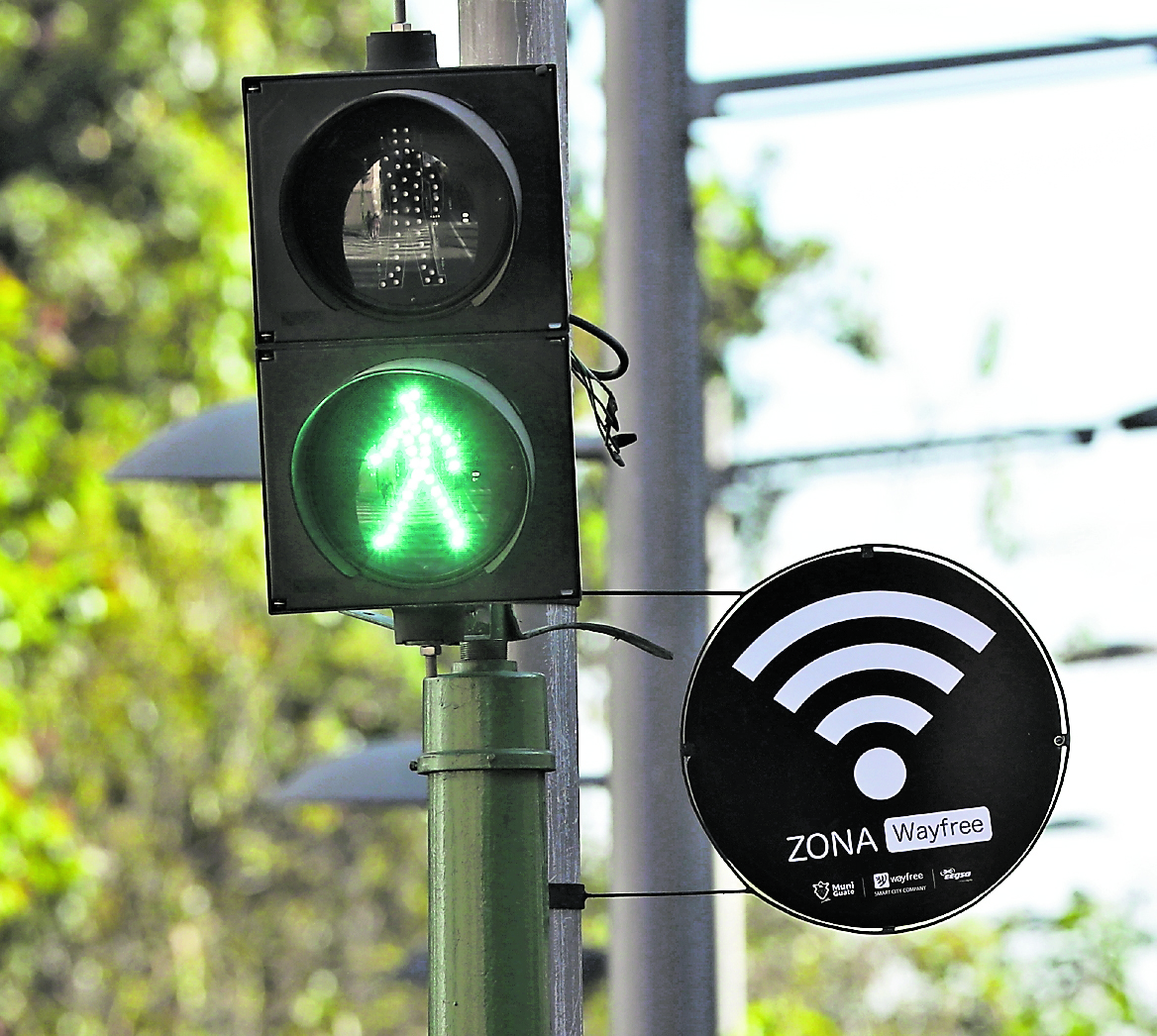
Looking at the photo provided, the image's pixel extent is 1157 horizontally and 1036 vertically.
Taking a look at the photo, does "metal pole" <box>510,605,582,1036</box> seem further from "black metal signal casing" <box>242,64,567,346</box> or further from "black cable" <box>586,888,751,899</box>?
"black metal signal casing" <box>242,64,567,346</box>

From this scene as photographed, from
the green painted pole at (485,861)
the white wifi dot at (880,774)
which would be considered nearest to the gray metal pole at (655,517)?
the white wifi dot at (880,774)

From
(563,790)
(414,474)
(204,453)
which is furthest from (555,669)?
(204,453)

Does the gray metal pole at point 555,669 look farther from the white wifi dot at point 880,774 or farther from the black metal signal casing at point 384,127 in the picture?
the black metal signal casing at point 384,127

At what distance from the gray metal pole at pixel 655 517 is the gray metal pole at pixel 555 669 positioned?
293mm

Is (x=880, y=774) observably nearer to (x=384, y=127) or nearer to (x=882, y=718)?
(x=882, y=718)

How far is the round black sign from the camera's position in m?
2.66

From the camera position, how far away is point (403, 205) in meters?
2.12

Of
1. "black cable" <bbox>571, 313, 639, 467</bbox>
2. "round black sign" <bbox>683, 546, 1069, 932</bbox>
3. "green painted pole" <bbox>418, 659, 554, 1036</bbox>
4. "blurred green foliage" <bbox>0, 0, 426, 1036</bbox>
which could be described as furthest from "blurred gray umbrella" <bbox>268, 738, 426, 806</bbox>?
"blurred green foliage" <bbox>0, 0, 426, 1036</bbox>

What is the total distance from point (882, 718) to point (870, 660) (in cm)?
9

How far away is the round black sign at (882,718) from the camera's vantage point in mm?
2662

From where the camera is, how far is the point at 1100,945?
6211mm

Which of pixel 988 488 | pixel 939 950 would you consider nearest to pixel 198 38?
pixel 988 488

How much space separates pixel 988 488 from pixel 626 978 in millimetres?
4661

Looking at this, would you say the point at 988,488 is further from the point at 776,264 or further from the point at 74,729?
the point at 74,729
